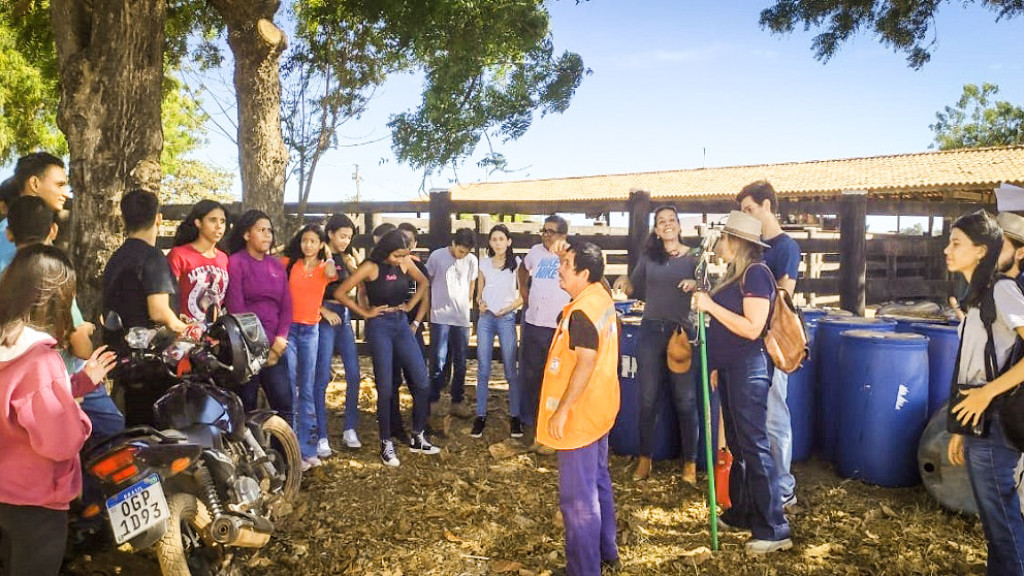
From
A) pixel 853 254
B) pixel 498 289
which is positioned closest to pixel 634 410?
pixel 498 289

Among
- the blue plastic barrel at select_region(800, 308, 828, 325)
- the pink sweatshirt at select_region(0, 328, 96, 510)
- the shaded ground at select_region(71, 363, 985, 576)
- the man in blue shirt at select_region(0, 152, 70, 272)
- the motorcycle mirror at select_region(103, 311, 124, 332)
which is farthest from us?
→ the blue plastic barrel at select_region(800, 308, 828, 325)

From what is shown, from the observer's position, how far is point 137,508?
293cm

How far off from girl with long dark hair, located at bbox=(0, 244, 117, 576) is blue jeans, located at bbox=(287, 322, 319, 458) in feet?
8.83

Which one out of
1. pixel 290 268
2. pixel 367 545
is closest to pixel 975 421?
pixel 367 545

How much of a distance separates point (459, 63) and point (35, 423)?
9.11 m

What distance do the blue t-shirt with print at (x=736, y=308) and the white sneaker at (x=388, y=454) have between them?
2657 millimetres

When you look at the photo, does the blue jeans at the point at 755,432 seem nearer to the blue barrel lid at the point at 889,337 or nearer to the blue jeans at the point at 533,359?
the blue barrel lid at the point at 889,337

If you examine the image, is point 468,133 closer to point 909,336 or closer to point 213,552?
point 909,336

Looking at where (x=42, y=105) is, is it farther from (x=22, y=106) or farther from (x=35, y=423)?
(x=35, y=423)

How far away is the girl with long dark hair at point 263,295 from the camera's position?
4.77 metres

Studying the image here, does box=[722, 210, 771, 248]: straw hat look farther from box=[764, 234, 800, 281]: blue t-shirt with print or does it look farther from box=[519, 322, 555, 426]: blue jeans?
box=[519, 322, 555, 426]: blue jeans

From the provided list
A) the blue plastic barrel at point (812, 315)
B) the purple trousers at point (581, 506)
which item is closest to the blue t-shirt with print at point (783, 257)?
the blue plastic barrel at point (812, 315)

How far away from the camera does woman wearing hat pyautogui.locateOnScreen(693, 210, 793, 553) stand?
3824mm

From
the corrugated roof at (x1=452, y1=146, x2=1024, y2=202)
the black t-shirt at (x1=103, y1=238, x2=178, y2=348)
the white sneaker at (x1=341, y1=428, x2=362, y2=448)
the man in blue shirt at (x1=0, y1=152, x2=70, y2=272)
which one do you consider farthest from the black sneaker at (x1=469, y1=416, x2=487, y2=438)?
the corrugated roof at (x1=452, y1=146, x2=1024, y2=202)
